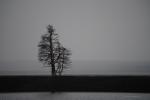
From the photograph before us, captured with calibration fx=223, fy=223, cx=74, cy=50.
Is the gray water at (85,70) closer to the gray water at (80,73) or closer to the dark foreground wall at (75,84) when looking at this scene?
the gray water at (80,73)

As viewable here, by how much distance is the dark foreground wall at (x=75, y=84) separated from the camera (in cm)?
2066

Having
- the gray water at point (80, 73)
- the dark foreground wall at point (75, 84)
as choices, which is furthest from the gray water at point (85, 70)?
the dark foreground wall at point (75, 84)

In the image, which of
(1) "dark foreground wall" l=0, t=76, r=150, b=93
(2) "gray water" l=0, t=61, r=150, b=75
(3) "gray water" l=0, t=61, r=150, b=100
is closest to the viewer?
(3) "gray water" l=0, t=61, r=150, b=100

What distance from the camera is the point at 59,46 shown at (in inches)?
930

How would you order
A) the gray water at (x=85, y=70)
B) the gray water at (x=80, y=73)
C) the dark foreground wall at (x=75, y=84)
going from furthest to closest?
1. the gray water at (x=85, y=70)
2. the dark foreground wall at (x=75, y=84)
3. the gray water at (x=80, y=73)

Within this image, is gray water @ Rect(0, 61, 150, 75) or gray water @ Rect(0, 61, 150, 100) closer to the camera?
gray water @ Rect(0, 61, 150, 100)

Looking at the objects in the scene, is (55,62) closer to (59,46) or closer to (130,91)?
(59,46)

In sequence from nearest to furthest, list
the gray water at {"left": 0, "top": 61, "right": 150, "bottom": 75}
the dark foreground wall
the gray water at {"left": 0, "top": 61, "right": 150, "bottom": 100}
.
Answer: the gray water at {"left": 0, "top": 61, "right": 150, "bottom": 100} < the dark foreground wall < the gray water at {"left": 0, "top": 61, "right": 150, "bottom": 75}

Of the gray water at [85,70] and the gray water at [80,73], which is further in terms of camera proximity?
the gray water at [85,70]

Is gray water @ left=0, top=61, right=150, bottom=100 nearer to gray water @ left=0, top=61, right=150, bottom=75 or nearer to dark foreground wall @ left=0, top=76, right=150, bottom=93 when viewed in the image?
gray water @ left=0, top=61, right=150, bottom=75

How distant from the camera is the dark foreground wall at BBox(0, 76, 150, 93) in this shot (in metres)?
20.7

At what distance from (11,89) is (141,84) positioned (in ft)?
40.3

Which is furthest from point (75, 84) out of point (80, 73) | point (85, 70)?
point (85, 70)

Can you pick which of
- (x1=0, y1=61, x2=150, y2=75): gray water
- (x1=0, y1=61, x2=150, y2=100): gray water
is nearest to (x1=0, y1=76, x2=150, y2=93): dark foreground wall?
(x1=0, y1=61, x2=150, y2=100): gray water
